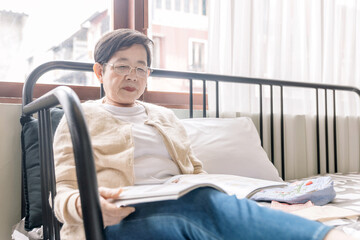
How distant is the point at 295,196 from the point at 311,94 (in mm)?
1068

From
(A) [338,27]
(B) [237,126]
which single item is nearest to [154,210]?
(B) [237,126]

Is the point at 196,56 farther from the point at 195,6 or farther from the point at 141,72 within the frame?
the point at 141,72

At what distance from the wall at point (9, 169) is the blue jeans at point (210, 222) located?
0.69 m

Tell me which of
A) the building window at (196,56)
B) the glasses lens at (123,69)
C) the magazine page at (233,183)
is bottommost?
the magazine page at (233,183)

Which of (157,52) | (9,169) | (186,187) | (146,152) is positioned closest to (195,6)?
(157,52)

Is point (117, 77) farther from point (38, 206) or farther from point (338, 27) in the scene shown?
point (338, 27)

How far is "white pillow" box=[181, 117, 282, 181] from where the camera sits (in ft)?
4.71

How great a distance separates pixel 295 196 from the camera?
41.3 inches

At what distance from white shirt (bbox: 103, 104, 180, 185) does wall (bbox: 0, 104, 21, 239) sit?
17.4 inches

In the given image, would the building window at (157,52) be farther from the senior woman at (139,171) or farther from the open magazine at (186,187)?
the open magazine at (186,187)

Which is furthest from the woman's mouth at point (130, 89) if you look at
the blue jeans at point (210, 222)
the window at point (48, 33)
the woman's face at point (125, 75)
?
the window at point (48, 33)

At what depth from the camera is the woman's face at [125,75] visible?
1.06m

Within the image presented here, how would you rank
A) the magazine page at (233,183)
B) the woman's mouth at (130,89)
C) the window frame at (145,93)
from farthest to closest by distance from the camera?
the window frame at (145,93) < the woman's mouth at (130,89) < the magazine page at (233,183)

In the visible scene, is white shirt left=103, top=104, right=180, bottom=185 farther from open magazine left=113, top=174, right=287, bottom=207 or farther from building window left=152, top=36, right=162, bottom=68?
building window left=152, top=36, right=162, bottom=68
